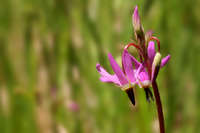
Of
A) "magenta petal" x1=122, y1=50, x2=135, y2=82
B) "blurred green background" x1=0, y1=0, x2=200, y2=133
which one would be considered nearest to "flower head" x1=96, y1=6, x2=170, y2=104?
"magenta petal" x1=122, y1=50, x2=135, y2=82

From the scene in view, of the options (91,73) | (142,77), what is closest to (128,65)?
(142,77)

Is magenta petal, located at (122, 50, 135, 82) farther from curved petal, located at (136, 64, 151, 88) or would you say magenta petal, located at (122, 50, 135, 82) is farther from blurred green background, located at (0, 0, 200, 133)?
blurred green background, located at (0, 0, 200, 133)

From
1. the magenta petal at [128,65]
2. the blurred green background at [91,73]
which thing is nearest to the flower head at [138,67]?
the magenta petal at [128,65]

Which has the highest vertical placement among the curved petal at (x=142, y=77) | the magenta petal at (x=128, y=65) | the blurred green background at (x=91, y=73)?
the blurred green background at (x=91, y=73)

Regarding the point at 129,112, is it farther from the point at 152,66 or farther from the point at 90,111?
the point at 152,66

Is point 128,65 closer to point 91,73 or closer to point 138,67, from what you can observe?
point 138,67

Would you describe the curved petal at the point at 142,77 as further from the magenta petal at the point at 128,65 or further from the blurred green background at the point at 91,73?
the blurred green background at the point at 91,73
